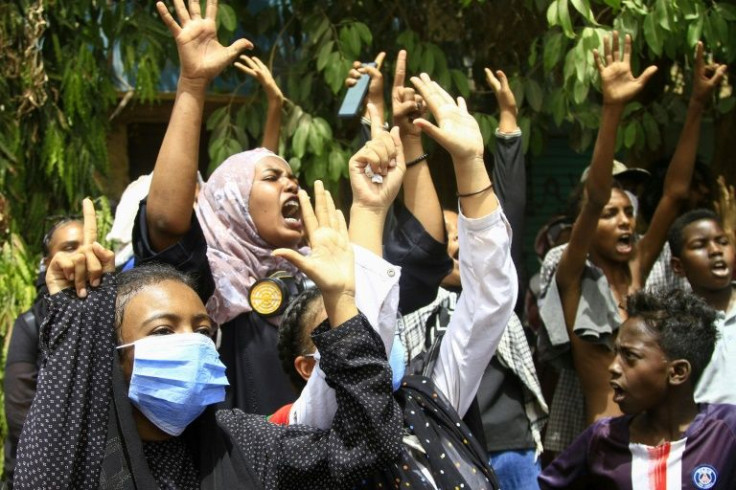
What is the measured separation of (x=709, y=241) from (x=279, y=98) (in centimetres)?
182

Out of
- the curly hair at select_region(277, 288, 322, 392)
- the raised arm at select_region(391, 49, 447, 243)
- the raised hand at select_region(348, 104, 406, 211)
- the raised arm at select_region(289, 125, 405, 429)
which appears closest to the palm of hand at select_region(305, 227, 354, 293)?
the raised arm at select_region(289, 125, 405, 429)

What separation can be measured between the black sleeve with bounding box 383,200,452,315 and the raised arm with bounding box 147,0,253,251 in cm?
63

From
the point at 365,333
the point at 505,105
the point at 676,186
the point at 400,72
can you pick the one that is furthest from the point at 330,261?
the point at 676,186

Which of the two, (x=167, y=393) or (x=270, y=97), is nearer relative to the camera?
(x=167, y=393)

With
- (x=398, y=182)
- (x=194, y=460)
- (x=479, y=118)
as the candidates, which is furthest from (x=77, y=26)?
(x=194, y=460)

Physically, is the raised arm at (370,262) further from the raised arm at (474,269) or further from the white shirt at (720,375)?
the white shirt at (720,375)

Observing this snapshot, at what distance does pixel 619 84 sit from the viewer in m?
3.93

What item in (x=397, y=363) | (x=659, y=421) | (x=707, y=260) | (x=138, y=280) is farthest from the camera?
(x=707, y=260)

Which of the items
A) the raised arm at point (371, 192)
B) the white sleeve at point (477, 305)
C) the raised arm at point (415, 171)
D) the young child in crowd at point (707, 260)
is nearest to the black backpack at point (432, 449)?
the white sleeve at point (477, 305)

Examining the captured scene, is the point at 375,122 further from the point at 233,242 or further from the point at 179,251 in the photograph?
the point at 233,242

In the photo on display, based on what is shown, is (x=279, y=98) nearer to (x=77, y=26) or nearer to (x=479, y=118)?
(x=479, y=118)

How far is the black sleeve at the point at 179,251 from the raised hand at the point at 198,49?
34 centimetres

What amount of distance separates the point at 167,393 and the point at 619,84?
8.01 ft

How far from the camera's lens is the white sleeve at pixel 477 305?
8.23ft
